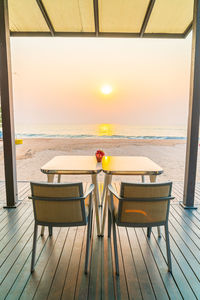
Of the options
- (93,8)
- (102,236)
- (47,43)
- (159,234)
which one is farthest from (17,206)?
(47,43)

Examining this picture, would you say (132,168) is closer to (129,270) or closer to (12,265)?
(129,270)

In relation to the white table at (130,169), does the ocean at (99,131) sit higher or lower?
higher

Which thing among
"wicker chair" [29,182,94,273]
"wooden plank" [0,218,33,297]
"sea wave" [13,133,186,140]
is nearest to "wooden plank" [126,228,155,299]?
"wicker chair" [29,182,94,273]

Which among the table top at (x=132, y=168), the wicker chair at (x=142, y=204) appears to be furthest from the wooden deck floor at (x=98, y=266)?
the table top at (x=132, y=168)

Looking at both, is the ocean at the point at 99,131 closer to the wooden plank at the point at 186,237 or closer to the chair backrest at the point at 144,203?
the wooden plank at the point at 186,237

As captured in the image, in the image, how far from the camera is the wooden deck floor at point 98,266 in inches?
51.8

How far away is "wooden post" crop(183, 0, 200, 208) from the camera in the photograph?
8.12ft

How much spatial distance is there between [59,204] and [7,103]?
5.76ft

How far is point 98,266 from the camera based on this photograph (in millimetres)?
1570

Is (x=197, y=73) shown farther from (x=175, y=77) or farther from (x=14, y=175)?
(x=175, y=77)

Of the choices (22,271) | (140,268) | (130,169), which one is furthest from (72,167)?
(140,268)

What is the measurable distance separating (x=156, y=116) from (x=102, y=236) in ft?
51.1

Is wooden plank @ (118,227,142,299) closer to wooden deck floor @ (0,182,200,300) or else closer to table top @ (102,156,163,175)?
wooden deck floor @ (0,182,200,300)

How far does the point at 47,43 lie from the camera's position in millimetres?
12688
